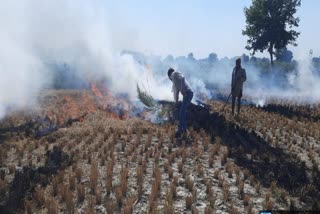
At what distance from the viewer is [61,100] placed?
18531 millimetres

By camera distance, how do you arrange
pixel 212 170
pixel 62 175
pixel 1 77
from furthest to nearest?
pixel 1 77, pixel 212 170, pixel 62 175

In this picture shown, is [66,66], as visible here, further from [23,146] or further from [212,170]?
[212,170]

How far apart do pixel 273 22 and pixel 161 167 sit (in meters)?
27.2

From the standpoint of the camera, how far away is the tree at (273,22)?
3170 centimetres

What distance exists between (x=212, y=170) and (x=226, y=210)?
5.46 feet

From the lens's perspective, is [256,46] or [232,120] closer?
[232,120]

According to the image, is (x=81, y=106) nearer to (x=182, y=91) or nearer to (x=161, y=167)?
(x=182, y=91)

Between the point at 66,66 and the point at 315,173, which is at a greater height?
the point at 66,66

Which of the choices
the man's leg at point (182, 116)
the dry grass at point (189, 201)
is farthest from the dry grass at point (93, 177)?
the man's leg at point (182, 116)

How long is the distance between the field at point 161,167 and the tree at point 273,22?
2158cm

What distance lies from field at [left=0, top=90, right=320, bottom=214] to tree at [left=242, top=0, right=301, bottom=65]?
70.8ft

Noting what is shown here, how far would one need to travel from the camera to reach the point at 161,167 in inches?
299

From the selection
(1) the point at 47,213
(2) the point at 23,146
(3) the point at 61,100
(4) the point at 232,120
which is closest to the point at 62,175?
(1) the point at 47,213

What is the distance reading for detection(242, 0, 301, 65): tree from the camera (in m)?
31.7
